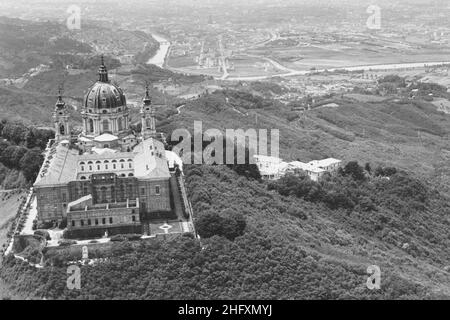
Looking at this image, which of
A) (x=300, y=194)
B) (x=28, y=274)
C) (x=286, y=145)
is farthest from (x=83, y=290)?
(x=286, y=145)

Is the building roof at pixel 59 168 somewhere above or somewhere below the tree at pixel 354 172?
above

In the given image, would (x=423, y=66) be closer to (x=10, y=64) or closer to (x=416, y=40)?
(x=416, y=40)

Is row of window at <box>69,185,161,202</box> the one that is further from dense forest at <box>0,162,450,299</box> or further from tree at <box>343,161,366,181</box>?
tree at <box>343,161,366,181</box>

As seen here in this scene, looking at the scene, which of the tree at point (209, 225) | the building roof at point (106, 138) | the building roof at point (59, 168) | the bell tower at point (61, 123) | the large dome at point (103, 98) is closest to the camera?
the tree at point (209, 225)

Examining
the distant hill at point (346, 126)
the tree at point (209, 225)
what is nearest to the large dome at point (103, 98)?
the distant hill at point (346, 126)

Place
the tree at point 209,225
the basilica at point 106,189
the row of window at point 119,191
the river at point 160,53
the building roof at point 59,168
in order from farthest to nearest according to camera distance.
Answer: the river at point 160,53
the row of window at point 119,191
the building roof at point 59,168
the basilica at point 106,189
the tree at point 209,225

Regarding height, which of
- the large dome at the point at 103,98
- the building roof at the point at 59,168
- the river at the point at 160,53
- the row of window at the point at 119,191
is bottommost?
the river at the point at 160,53

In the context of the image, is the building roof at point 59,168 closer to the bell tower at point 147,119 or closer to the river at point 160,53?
the bell tower at point 147,119
